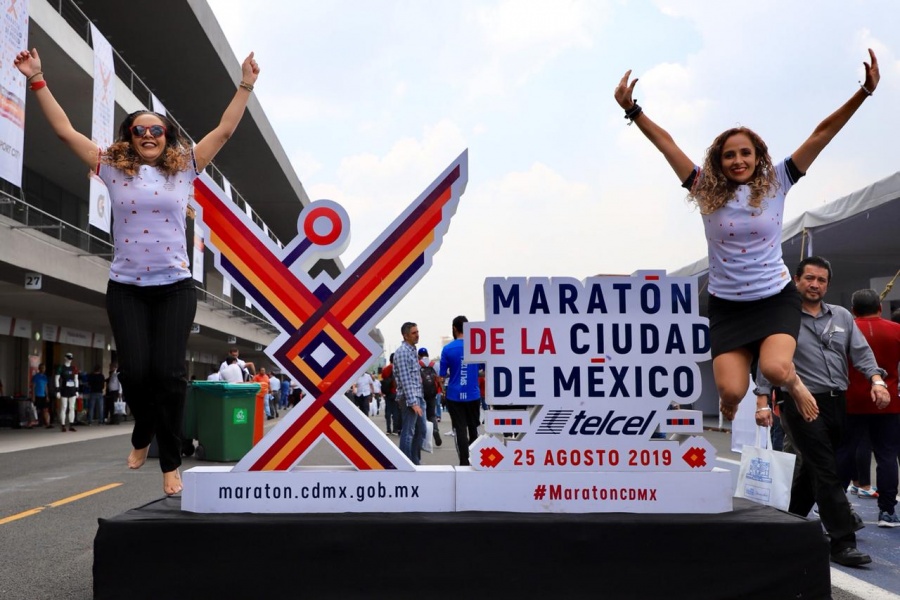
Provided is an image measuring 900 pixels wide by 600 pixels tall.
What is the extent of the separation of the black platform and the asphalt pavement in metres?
0.11

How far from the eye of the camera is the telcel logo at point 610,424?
375 centimetres

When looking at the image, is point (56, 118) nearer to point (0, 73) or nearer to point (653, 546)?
point (653, 546)

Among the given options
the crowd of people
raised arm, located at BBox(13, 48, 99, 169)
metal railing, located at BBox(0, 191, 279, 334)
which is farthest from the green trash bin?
raised arm, located at BBox(13, 48, 99, 169)

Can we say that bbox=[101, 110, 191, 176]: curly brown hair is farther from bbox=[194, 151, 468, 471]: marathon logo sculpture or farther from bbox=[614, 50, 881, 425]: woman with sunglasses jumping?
bbox=[614, 50, 881, 425]: woman with sunglasses jumping

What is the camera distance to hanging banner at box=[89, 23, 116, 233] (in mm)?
16016

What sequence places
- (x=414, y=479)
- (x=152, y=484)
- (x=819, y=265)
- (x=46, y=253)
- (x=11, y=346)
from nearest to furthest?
(x=414, y=479)
(x=819, y=265)
(x=152, y=484)
(x=46, y=253)
(x=11, y=346)

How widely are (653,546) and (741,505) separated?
73 centimetres

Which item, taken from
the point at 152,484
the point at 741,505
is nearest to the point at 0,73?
the point at 152,484

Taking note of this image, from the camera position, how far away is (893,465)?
605 centimetres

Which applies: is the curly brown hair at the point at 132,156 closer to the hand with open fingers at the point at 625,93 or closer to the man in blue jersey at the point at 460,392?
the hand with open fingers at the point at 625,93

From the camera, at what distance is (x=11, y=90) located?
499 inches

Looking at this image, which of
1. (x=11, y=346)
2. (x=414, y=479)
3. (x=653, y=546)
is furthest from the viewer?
(x=11, y=346)

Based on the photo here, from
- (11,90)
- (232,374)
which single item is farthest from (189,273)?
(11,90)

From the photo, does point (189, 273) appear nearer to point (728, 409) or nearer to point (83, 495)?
point (728, 409)
